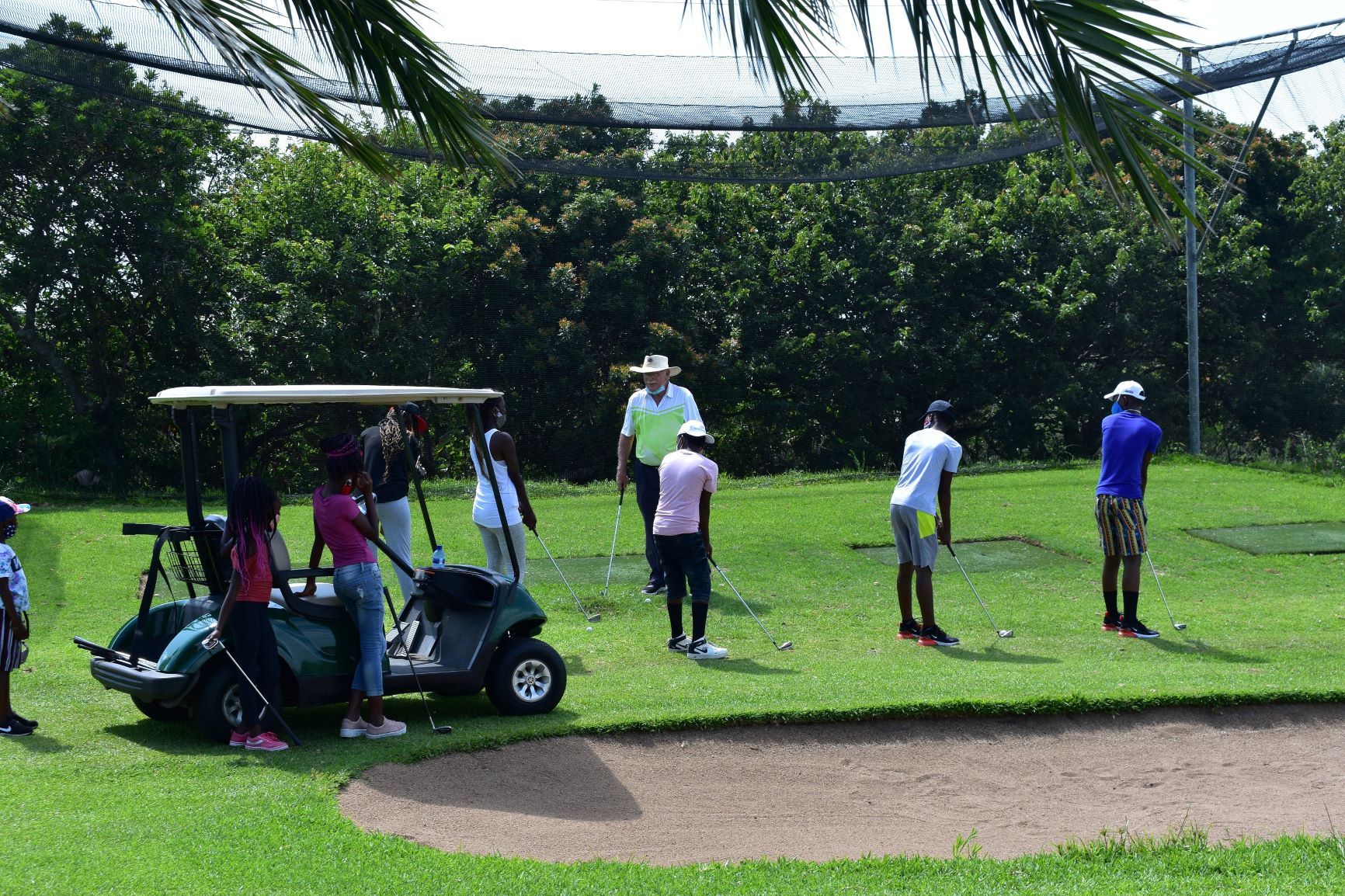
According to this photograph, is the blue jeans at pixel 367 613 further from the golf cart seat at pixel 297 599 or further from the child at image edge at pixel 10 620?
the child at image edge at pixel 10 620

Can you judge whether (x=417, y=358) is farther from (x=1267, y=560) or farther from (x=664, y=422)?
(x=1267, y=560)

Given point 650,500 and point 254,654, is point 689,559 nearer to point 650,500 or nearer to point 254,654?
point 650,500

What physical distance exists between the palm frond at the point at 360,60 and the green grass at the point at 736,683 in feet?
9.53

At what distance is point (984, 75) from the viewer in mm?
3377

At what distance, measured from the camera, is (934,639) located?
1043 cm

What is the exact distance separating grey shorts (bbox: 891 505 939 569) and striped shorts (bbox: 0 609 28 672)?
6.10 metres

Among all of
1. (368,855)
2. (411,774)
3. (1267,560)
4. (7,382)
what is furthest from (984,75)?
(7,382)

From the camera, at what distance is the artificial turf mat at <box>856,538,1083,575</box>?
13.9 meters

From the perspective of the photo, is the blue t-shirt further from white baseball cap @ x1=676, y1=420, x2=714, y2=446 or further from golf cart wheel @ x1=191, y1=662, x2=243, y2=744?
golf cart wheel @ x1=191, y1=662, x2=243, y2=744

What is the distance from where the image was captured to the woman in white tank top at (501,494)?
375 inches

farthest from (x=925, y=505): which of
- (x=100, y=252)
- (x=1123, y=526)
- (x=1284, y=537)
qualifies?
(x=100, y=252)

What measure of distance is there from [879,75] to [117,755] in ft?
20.4

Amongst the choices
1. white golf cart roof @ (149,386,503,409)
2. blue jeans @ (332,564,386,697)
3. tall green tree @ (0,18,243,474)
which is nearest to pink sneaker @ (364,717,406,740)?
blue jeans @ (332,564,386,697)

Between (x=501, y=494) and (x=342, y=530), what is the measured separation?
2.48m
